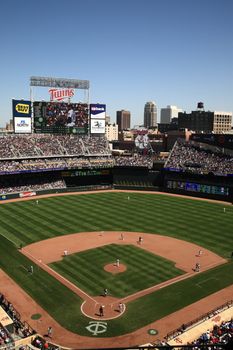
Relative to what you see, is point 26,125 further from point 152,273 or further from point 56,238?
point 152,273

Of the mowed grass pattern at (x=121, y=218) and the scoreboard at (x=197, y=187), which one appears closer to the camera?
the mowed grass pattern at (x=121, y=218)

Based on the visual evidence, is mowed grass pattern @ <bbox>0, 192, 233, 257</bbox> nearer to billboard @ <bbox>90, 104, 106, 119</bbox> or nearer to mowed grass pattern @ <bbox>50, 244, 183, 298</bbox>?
Answer: mowed grass pattern @ <bbox>50, 244, 183, 298</bbox>

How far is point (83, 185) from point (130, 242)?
4083 centimetres

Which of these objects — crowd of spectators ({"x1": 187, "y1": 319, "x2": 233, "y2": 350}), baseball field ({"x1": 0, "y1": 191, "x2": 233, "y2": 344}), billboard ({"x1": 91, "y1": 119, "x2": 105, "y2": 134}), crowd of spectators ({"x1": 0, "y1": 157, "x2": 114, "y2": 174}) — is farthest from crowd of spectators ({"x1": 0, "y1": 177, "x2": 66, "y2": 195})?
crowd of spectators ({"x1": 187, "y1": 319, "x2": 233, "y2": 350})

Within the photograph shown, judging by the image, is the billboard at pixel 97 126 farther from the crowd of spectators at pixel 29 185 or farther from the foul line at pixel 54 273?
the foul line at pixel 54 273

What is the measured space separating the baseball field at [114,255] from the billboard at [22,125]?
22.2 m

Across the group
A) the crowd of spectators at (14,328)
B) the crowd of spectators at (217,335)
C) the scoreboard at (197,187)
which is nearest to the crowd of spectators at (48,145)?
the scoreboard at (197,187)

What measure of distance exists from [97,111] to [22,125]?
66.7 feet

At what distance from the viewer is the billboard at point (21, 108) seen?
78.9m

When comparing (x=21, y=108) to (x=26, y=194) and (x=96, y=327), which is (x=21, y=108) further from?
(x=96, y=327)

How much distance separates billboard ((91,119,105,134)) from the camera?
90875mm

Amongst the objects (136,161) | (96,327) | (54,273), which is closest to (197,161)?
(136,161)

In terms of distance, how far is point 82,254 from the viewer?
39.3 metres

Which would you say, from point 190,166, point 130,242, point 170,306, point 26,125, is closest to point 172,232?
point 130,242
